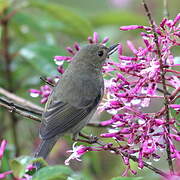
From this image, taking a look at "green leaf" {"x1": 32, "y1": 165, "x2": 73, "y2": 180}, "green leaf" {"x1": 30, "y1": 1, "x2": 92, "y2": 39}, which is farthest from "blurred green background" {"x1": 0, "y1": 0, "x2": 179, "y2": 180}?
"green leaf" {"x1": 32, "y1": 165, "x2": 73, "y2": 180}

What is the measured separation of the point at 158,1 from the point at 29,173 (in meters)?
4.68

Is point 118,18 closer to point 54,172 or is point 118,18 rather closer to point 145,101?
point 145,101

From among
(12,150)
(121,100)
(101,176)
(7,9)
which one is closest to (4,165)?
(12,150)

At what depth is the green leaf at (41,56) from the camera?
4.43 metres

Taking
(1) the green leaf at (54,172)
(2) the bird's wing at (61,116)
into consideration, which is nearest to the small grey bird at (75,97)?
(2) the bird's wing at (61,116)

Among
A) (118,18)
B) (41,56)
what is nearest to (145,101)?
(41,56)

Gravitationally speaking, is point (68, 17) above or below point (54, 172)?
above

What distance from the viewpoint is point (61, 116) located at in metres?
4.24

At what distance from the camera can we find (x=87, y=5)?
30.5 ft

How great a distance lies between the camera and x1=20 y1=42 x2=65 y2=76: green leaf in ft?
14.5

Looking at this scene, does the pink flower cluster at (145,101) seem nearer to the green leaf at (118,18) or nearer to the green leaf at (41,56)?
the green leaf at (41,56)

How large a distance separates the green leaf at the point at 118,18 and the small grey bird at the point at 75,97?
0.71 metres

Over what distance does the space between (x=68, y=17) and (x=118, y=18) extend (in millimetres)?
829

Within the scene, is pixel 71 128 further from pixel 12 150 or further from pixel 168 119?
pixel 168 119
